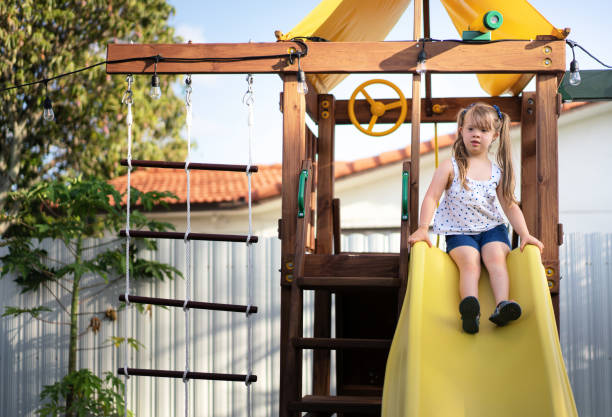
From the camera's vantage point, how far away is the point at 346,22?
16.9ft

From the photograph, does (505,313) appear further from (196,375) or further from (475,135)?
(196,375)

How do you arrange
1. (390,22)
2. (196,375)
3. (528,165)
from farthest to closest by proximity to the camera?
(390,22), (528,165), (196,375)

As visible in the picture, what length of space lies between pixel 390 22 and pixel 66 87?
649 centimetres

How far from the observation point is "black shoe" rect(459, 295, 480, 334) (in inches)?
133

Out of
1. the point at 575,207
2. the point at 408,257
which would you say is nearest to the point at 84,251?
the point at 408,257

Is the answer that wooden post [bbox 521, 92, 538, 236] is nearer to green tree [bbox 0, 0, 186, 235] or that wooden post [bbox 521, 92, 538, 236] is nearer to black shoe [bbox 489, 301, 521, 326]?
black shoe [bbox 489, 301, 521, 326]

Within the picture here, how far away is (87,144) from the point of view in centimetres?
1160

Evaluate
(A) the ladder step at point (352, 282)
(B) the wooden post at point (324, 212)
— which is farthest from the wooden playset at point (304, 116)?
(B) the wooden post at point (324, 212)

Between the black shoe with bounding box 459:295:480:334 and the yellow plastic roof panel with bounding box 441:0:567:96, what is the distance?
194 cm

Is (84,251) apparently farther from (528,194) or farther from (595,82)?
(595,82)

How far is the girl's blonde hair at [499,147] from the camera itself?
413 centimetres

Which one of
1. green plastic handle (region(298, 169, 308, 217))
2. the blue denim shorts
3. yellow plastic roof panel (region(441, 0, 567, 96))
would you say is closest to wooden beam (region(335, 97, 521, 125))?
yellow plastic roof panel (region(441, 0, 567, 96))

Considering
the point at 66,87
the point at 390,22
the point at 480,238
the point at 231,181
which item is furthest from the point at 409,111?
the point at 231,181

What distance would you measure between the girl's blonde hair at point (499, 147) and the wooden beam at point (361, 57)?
14.1 inches
